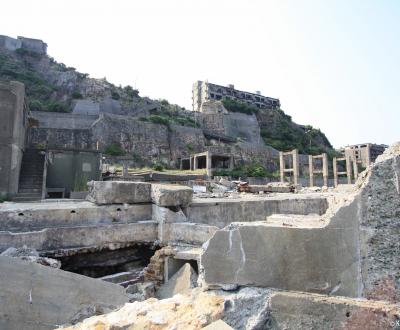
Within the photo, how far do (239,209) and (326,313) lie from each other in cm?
538

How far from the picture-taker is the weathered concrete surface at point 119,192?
234 inches

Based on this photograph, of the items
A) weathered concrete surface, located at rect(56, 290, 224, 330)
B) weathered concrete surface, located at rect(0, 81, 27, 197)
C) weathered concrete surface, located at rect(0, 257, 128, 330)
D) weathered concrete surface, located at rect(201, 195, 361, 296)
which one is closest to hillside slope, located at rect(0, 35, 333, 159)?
weathered concrete surface, located at rect(0, 81, 27, 197)

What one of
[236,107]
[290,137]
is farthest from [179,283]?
[290,137]

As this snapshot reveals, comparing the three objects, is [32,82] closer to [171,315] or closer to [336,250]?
[171,315]

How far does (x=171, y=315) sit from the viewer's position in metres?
2.38

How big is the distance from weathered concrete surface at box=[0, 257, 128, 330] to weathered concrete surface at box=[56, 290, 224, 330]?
133cm

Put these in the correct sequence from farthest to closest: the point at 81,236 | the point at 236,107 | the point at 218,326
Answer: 1. the point at 236,107
2. the point at 81,236
3. the point at 218,326

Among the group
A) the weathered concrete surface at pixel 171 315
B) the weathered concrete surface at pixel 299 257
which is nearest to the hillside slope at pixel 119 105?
the weathered concrete surface at pixel 171 315

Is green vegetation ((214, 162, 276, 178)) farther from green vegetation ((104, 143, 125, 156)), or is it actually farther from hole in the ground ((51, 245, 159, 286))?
hole in the ground ((51, 245, 159, 286))

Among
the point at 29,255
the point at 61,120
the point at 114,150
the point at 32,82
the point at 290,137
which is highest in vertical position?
the point at 32,82

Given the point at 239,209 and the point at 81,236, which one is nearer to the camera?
the point at 81,236

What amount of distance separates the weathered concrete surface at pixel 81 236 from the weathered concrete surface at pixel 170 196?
52cm

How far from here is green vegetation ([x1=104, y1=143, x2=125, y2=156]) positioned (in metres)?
36.3

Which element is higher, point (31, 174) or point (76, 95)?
point (76, 95)
